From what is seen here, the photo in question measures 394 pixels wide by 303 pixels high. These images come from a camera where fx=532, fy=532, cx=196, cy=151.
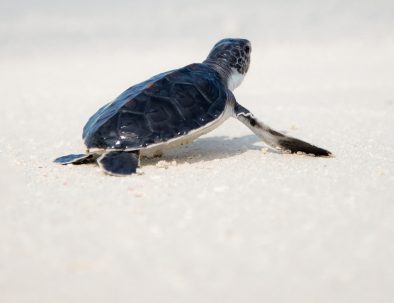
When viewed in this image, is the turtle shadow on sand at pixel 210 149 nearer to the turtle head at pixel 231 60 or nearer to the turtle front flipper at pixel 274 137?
the turtle front flipper at pixel 274 137

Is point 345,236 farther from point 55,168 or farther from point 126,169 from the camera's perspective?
point 55,168

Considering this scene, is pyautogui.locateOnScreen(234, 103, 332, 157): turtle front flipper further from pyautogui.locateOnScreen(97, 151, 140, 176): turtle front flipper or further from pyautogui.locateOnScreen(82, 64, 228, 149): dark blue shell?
pyautogui.locateOnScreen(97, 151, 140, 176): turtle front flipper

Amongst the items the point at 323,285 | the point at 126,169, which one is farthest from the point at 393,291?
the point at 126,169

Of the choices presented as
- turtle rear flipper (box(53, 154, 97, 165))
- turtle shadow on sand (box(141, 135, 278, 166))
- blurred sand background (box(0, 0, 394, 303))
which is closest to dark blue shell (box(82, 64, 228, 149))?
turtle rear flipper (box(53, 154, 97, 165))

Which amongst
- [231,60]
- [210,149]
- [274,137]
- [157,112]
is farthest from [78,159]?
[231,60]

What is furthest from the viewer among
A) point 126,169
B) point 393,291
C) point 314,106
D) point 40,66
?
point 40,66

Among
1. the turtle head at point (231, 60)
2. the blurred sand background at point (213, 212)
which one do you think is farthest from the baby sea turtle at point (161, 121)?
the turtle head at point (231, 60)

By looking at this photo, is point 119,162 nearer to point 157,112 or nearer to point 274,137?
point 157,112
